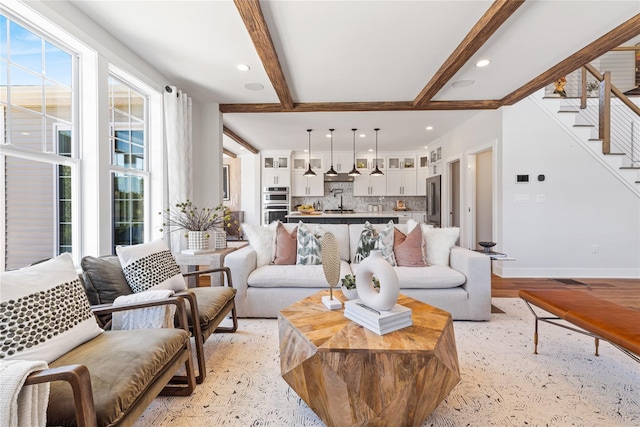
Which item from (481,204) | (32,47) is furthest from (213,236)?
(481,204)

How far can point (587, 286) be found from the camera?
12.6 ft

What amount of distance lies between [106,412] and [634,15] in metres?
4.16

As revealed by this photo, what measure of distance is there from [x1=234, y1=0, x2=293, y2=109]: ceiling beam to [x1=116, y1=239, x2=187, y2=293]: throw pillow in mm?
1798

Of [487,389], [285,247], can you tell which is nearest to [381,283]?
[487,389]

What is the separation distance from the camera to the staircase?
13.5 feet

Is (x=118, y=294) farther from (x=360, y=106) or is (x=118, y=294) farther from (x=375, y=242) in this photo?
(x=360, y=106)

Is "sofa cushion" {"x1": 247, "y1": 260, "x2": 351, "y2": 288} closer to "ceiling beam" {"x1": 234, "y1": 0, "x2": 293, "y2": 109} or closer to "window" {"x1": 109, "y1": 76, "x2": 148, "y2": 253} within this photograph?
"window" {"x1": 109, "y1": 76, "x2": 148, "y2": 253}

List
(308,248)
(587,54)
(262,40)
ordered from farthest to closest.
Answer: (308,248) < (587,54) < (262,40)

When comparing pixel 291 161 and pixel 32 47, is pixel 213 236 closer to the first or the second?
pixel 32 47

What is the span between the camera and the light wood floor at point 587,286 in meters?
3.43

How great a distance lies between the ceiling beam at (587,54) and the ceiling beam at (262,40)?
2.94 m

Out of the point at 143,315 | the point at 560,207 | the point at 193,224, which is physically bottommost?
the point at 143,315

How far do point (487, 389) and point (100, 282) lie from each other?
239 centimetres

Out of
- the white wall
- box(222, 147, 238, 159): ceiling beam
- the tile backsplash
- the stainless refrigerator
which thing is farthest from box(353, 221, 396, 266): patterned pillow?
box(222, 147, 238, 159): ceiling beam
